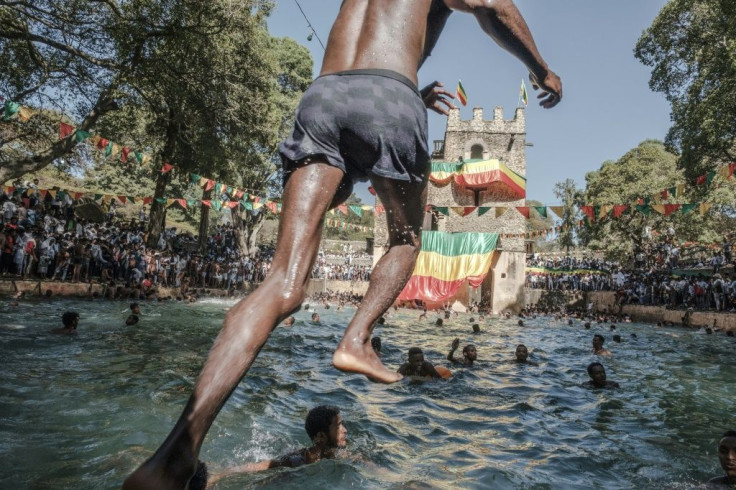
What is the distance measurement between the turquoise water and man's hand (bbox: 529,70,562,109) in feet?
8.14

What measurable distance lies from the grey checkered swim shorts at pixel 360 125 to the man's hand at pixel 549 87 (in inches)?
25.4

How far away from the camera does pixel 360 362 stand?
193cm

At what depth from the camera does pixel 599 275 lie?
3412 cm

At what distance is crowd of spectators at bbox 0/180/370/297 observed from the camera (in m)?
15.1

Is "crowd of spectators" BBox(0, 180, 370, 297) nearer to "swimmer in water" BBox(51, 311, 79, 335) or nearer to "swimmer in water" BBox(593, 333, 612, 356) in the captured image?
"swimmer in water" BBox(51, 311, 79, 335)

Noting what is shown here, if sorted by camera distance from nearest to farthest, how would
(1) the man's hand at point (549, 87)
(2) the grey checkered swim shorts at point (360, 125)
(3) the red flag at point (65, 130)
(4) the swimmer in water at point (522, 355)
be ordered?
(2) the grey checkered swim shorts at point (360, 125), (1) the man's hand at point (549, 87), (4) the swimmer in water at point (522, 355), (3) the red flag at point (65, 130)

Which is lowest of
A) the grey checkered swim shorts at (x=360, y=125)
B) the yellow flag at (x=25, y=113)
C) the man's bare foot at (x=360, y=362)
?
the man's bare foot at (x=360, y=362)

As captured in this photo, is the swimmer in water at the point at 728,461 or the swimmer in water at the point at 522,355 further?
the swimmer in water at the point at 522,355

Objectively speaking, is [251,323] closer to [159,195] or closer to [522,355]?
[522,355]

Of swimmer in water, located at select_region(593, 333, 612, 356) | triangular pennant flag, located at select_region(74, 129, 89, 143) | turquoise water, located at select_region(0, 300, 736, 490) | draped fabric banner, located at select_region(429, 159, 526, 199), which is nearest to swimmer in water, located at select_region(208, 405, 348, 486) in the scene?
turquoise water, located at select_region(0, 300, 736, 490)

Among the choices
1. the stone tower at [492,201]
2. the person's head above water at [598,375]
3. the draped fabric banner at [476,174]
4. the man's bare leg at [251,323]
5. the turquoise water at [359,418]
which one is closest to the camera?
the man's bare leg at [251,323]

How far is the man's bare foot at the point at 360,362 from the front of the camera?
191 centimetres

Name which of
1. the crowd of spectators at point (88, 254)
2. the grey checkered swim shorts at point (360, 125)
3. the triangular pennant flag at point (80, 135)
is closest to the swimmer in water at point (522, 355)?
the grey checkered swim shorts at point (360, 125)

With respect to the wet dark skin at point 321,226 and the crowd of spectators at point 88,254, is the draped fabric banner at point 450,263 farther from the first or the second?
the wet dark skin at point 321,226
